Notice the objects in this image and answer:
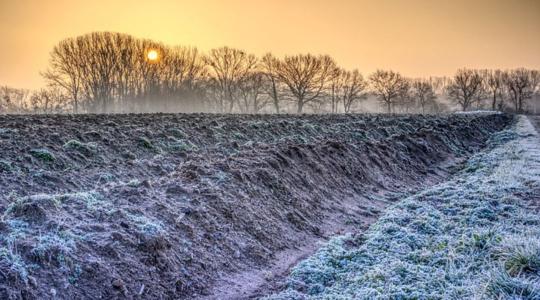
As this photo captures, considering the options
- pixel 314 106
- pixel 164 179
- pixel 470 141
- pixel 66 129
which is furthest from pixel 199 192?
pixel 314 106

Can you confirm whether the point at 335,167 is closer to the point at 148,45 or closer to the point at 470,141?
the point at 470,141

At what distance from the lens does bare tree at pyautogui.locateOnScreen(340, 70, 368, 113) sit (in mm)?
87125

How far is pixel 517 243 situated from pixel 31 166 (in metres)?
8.72

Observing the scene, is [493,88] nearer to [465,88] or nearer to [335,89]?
[465,88]

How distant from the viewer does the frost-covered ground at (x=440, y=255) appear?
4785mm

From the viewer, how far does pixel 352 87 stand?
88562 mm

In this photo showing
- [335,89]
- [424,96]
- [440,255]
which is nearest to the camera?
[440,255]

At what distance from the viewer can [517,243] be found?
5.45m

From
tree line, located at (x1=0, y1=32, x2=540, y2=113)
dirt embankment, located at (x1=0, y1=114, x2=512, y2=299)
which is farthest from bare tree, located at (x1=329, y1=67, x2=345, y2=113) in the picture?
dirt embankment, located at (x1=0, y1=114, x2=512, y2=299)

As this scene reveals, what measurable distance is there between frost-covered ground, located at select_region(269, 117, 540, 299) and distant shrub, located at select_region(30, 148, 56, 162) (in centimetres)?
637

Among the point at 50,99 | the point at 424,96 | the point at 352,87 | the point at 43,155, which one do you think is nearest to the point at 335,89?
the point at 352,87

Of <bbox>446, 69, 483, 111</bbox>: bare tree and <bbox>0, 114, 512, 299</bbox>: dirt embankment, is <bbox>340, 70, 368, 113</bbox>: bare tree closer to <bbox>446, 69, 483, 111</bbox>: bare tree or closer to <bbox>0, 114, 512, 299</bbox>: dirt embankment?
<bbox>446, 69, 483, 111</bbox>: bare tree

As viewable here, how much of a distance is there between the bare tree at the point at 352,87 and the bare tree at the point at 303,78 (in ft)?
31.3

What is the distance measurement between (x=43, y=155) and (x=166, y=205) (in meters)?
4.52
